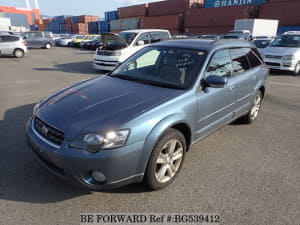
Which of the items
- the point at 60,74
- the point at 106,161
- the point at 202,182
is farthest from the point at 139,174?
the point at 60,74

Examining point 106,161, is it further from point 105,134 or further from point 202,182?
point 202,182

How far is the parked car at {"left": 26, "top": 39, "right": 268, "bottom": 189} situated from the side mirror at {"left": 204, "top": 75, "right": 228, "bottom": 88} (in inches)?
0.5

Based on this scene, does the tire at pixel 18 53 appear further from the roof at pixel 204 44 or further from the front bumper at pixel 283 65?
the front bumper at pixel 283 65

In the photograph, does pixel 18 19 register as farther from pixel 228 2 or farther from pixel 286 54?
pixel 286 54

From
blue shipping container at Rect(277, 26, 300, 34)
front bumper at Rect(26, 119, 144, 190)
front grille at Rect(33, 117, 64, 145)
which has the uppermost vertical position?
blue shipping container at Rect(277, 26, 300, 34)

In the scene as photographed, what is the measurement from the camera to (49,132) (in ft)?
7.73

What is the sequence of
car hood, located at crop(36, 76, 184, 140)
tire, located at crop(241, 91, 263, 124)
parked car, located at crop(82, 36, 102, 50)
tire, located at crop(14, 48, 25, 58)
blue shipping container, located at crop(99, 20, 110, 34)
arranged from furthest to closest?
blue shipping container, located at crop(99, 20, 110, 34) < parked car, located at crop(82, 36, 102, 50) < tire, located at crop(14, 48, 25, 58) < tire, located at crop(241, 91, 263, 124) < car hood, located at crop(36, 76, 184, 140)

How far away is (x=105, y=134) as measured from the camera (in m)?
2.12

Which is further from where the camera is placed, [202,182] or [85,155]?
[202,182]

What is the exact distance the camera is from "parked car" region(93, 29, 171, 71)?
9.83 meters

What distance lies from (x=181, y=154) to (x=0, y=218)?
203 centimetres

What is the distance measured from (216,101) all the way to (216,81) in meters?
0.45

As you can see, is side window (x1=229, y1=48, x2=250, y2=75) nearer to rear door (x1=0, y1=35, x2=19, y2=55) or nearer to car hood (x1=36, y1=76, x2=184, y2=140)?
car hood (x1=36, y1=76, x2=184, y2=140)

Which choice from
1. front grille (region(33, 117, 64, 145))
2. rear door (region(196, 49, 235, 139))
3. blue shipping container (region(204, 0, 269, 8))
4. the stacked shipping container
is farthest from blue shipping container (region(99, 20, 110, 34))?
front grille (region(33, 117, 64, 145))
